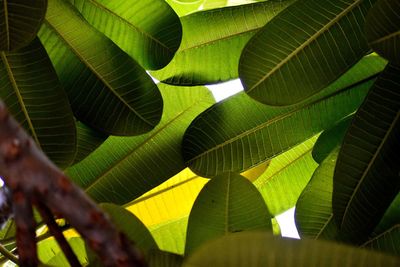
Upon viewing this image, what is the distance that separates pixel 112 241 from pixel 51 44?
88cm

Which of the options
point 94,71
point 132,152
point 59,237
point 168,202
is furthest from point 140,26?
point 59,237

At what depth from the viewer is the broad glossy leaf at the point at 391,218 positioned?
1.32 meters

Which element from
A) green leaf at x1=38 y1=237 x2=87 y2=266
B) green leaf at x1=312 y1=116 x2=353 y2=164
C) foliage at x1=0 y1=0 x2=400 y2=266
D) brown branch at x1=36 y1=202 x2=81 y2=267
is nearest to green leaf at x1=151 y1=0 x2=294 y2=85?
foliage at x1=0 y1=0 x2=400 y2=266

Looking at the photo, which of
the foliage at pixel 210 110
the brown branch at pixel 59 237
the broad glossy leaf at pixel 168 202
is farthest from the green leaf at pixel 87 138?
the brown branch at pixel 59 237

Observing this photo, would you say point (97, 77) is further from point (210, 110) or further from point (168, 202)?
point (168, 202)

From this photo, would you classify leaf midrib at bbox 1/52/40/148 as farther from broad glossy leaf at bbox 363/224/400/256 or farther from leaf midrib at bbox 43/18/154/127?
broad glossy leaf at bbox 363/224/400/256

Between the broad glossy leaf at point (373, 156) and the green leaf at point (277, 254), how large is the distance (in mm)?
686

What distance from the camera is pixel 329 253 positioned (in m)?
0.49

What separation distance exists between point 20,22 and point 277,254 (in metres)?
0.65

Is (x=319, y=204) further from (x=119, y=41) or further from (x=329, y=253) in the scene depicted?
(x=329, y=253)

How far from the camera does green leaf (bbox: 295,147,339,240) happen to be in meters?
1.36

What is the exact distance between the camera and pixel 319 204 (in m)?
1.37

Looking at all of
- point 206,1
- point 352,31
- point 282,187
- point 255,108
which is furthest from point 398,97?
point 206,1

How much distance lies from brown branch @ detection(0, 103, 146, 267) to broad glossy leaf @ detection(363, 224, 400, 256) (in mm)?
947
